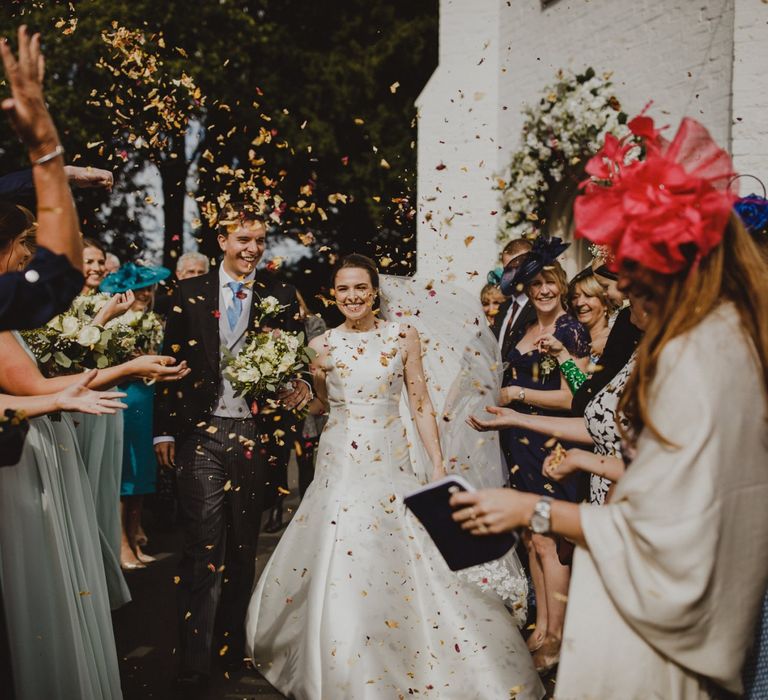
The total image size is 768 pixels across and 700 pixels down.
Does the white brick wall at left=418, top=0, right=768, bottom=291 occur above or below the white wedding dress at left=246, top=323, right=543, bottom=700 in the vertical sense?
above

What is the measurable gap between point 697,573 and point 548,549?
358 cm

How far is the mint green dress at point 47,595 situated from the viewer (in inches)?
141

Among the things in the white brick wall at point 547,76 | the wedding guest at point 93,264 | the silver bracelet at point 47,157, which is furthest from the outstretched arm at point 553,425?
the wedding guest at point 93,264

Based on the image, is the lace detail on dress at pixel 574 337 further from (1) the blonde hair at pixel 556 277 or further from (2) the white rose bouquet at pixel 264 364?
(2) the white rose bouquet at pixel 264 364

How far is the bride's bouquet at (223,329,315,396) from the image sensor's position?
4824mm

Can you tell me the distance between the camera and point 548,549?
Answer: 18.2 feet

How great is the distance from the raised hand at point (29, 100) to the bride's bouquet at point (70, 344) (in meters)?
2.66

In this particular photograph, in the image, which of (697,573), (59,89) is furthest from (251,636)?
(59,89)

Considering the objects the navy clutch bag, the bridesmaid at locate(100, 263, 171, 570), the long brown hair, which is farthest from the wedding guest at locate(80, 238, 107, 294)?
the long brown hair

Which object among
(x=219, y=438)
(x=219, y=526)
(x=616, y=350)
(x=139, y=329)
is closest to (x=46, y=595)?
(x=219, y=526)

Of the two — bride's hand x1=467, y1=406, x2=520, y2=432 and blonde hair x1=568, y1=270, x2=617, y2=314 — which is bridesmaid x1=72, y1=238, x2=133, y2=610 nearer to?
bride's hand x1=467, y1=406, x2=520, y2=432

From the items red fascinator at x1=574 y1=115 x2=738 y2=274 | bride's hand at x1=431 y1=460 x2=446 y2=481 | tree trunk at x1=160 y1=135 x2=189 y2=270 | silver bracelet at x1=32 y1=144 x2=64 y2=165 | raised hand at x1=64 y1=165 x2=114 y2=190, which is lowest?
bride's hand at x1=431 y1=460 x2=446 y2=481

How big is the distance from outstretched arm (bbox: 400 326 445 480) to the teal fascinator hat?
11.2 feet

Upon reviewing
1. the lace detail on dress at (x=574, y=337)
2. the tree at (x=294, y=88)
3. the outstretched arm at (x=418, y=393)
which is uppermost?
the tree at (x=294, y=88)
